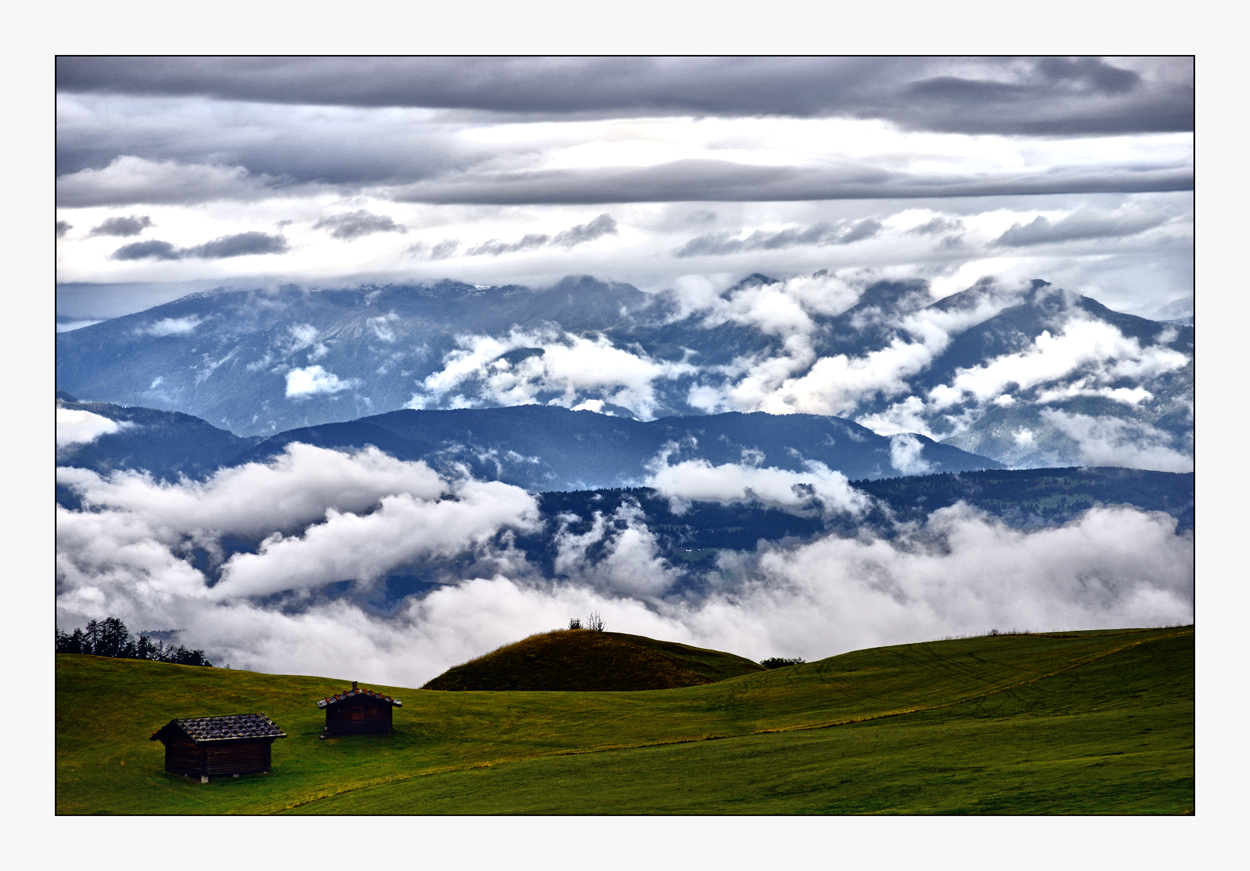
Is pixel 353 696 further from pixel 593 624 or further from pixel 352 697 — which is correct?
pixel 593 624

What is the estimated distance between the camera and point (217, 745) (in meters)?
72.3

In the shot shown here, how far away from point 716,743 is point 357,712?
23.5m

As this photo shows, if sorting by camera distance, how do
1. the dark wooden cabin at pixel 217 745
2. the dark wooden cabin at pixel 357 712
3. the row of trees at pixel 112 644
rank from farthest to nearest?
Result: the row of trees at pixel 112 644 → the dark wooden cabin at pixel 357 712 → the dark wooden cabin at pixel 217 745

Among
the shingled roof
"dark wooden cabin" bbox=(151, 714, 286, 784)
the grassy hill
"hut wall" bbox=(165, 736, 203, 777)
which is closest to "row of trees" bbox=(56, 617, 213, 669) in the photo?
the grassy hill

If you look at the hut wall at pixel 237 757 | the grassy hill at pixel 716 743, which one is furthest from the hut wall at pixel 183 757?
the grassy hill at pixel 716 743

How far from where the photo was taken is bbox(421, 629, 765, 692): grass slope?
148875 mm

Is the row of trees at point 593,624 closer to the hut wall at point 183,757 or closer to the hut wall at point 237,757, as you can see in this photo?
the hut wall at point 237,757

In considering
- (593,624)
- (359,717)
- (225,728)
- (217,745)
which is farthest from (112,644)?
(217,745)

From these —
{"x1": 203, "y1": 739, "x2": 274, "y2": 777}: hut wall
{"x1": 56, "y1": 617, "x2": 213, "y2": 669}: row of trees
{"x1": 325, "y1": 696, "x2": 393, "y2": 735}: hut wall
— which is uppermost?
{"x1": 56, "y1": 617, "x2": 213, "y2": 669}: row of trees

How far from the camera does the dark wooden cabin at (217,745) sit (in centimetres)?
7181

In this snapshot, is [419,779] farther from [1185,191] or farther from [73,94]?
[1185,191]

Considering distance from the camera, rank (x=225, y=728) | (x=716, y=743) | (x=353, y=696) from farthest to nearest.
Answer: (x=353, y=696), (x=716, y=743), (x=225, y=728)

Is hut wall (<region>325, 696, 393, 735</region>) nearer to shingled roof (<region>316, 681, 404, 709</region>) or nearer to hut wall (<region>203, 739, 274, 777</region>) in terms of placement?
shingled roof (<region>316, 681, 404, 709</region>)

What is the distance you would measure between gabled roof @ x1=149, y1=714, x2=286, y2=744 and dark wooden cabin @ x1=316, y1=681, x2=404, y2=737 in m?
7.30
